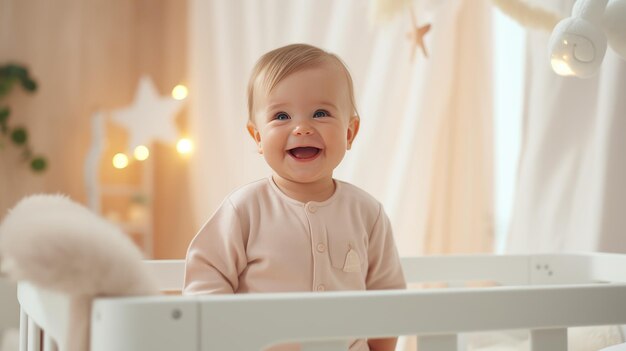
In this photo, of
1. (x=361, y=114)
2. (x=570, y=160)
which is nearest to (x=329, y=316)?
(x=570, y=160)

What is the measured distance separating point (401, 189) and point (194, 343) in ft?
4.29

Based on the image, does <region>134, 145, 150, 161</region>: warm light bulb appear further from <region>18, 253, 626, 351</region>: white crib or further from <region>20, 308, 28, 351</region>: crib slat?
<region>18, 253, 626, 351</region>: white crib

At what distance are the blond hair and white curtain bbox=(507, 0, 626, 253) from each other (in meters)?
0.62

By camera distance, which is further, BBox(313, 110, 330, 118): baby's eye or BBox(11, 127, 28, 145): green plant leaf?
BBox(11, 127, 28, 145): green plant leaf

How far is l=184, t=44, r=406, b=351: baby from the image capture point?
1.04 metres

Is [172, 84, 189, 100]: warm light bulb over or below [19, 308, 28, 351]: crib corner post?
over

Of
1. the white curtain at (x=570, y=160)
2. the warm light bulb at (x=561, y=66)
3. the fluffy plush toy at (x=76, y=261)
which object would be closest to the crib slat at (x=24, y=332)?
the fluffy plush toy at (x=76, y=261)

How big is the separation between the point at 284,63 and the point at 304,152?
12 cm

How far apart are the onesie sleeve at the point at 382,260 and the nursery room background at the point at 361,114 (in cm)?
31

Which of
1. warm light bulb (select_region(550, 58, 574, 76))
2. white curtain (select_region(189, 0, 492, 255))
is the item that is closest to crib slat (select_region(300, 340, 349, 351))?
warm light bulb (select_region(550, 58, 574, 76))

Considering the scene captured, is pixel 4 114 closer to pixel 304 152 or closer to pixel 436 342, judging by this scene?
pixel 304 152

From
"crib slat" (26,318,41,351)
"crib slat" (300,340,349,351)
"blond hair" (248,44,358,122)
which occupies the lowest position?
"crib slat" (300,340,349,351)

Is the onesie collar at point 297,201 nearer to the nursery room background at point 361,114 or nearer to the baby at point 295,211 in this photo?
the baby at point 295,211

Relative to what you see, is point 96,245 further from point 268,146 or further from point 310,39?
point 310,39
